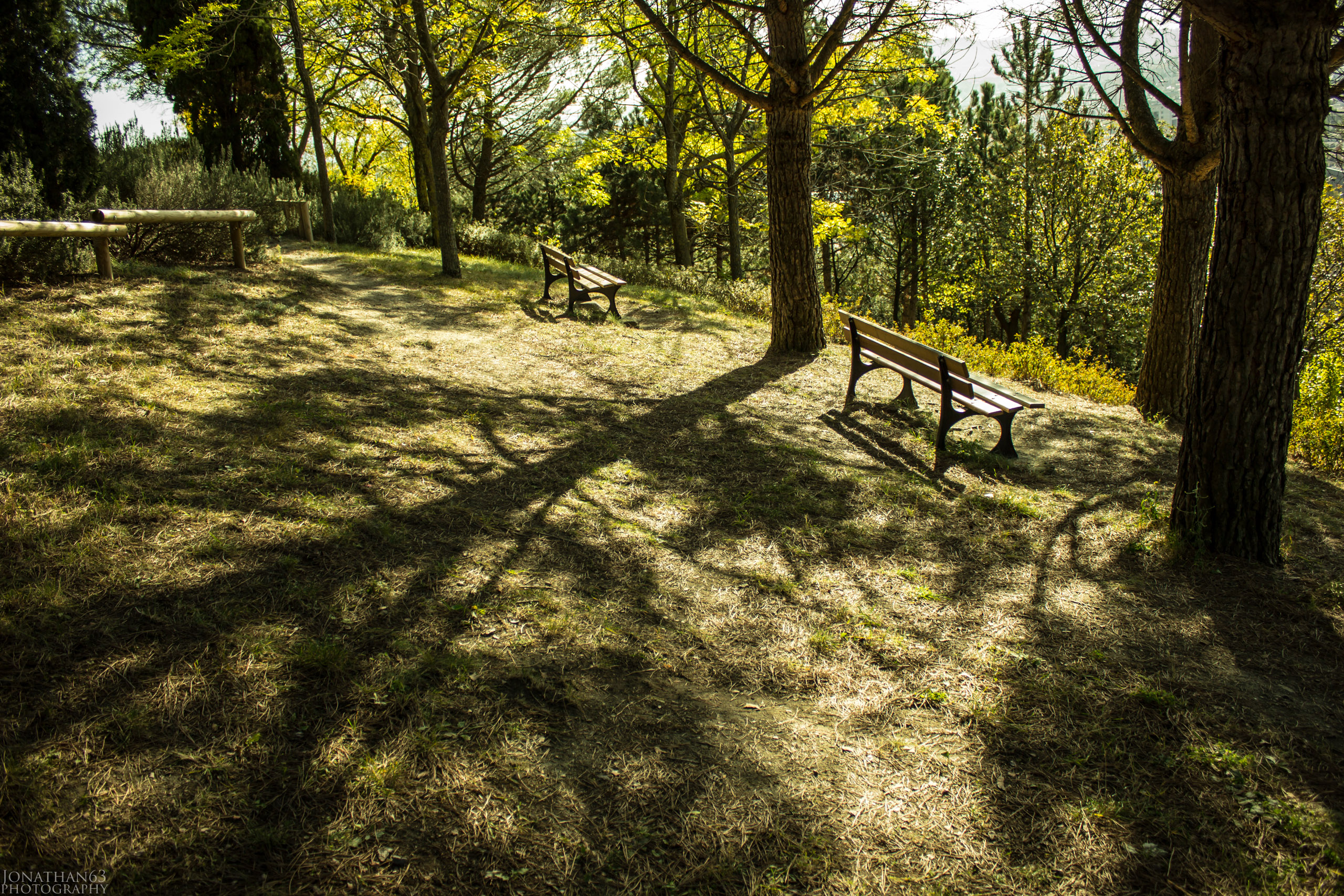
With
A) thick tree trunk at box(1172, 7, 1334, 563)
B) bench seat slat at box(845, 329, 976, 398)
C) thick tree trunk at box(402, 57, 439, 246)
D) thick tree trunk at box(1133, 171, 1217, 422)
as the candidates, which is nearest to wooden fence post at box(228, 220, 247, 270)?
thick tree trunk at box(402, 57, 439, 246)

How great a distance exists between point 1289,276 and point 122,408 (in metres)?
6.80

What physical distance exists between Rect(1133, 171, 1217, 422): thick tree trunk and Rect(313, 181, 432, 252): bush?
12.8 m

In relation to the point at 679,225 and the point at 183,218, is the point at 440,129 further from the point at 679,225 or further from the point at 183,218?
the point at 679,225

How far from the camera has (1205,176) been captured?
7199 millimetres

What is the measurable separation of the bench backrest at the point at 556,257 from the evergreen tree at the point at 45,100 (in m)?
5.62

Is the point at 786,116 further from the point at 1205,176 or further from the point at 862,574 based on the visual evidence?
the point at 862,574

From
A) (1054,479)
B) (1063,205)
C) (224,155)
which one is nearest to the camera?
(1054,479)

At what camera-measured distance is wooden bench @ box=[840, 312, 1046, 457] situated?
5613 mm

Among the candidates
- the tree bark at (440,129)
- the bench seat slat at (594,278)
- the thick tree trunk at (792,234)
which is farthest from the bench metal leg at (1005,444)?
the tree bark at (440,129)

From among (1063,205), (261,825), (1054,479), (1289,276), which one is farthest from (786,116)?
(1063,205)

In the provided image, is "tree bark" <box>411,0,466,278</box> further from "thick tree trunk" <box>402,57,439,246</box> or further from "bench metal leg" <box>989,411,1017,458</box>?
"bench metal leg" <box>989,411,1017,458</box>

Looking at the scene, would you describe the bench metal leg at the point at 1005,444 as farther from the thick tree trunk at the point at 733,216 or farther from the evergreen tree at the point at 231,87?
the evergreen tree at the point at 231,87

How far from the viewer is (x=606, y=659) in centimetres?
304

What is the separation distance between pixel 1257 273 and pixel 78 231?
30.0 ft
